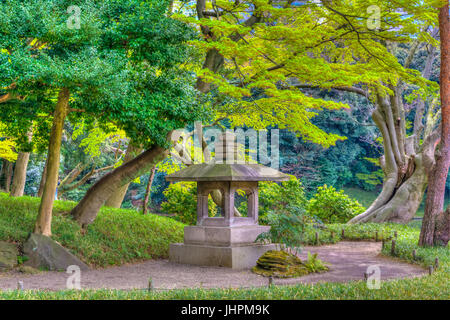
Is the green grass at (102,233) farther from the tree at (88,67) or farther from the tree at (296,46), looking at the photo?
the tree at (296,46)

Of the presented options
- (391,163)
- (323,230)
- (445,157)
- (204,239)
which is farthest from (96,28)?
(391,163)

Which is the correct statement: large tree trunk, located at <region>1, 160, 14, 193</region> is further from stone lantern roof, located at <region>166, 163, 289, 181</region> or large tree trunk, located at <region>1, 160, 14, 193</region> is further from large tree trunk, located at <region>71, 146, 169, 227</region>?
stone lantern roof, located at <region>166, 163, 289, 181</region>

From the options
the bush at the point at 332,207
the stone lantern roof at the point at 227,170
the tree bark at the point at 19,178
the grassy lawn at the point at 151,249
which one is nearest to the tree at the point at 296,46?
the stone lantern roof at the point at 227,170

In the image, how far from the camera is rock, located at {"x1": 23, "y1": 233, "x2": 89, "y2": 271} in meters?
8.79

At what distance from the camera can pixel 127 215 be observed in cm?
1273

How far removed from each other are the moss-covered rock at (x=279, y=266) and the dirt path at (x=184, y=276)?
24 cm

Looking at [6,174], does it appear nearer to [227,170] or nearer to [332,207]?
[227,170]

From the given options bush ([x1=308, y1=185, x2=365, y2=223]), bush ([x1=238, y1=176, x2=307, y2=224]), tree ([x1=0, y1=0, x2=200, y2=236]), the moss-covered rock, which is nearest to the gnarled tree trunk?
bush ([x1=308, y1=185, x2=365, y2=223])

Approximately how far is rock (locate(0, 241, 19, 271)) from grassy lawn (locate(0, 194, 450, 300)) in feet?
1.24

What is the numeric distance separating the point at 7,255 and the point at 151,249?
3683 mm

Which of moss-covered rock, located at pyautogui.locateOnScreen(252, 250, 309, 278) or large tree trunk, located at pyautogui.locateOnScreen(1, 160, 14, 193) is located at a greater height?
large tree trunk, located at pyautogui.locateOnScreen(1, 160, 14, 193)

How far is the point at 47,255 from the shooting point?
8891 mm

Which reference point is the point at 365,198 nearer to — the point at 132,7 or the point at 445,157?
the point at 445,157

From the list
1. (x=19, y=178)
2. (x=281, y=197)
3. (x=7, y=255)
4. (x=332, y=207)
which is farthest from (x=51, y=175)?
(x=332, y=207)
